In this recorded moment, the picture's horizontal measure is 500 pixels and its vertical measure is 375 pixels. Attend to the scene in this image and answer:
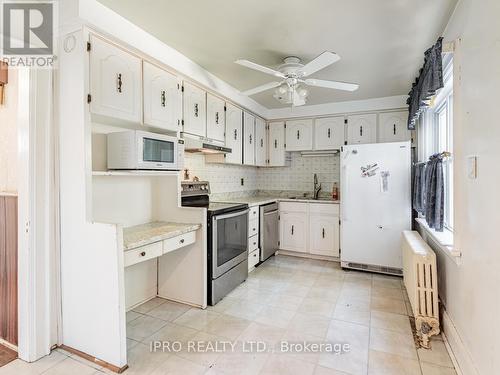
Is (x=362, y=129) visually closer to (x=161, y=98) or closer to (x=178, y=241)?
(x=161, y=98)

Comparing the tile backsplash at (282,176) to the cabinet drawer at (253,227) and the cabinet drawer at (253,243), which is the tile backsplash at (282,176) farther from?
the cabinet drawer at (253,243)

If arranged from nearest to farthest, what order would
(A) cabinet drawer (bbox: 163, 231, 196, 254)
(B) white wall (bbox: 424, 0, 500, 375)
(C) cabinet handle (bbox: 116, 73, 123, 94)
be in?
(B) white wall (bbox: 424, 0, 500, 375) → (C) cabinet handle (bbox: 116, 73, 123, 94) → (A) cabinet drawer (bbox: 163, 231, 196, 254)

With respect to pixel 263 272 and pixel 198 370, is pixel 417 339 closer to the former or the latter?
pixel 198 370

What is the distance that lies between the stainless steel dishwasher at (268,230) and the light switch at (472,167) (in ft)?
8.32

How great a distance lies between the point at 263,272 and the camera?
368cm

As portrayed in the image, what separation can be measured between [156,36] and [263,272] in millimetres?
2891

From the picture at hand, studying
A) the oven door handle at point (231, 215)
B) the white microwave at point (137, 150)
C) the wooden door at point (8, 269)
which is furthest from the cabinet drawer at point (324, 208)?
the wooden door at point (8, 269)

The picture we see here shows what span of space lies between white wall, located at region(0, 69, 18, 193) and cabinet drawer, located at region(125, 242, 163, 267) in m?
0.96

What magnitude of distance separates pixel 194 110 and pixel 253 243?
184 centimetres

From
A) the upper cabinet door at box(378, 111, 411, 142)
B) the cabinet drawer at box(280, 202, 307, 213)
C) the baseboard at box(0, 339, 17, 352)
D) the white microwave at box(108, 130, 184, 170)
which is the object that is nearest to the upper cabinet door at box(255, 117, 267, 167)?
the cabinet drawer at box(280, 202, 307, 213)

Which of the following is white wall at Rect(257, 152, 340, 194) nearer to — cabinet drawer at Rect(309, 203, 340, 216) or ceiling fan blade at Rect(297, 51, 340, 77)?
cabinet drawer at Rect(309, 203, 340, 216)

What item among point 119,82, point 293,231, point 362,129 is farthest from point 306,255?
point 119,82

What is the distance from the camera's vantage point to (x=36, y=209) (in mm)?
1906

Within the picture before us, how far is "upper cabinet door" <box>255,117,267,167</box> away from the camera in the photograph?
4470 mm
